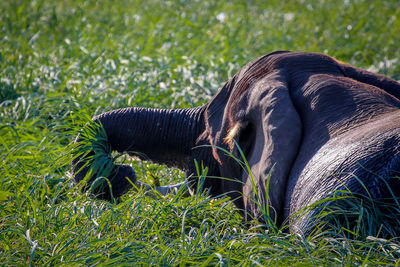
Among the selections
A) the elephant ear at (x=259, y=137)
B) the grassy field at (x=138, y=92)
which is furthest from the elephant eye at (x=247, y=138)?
the grassy field at (x=138, y=92)

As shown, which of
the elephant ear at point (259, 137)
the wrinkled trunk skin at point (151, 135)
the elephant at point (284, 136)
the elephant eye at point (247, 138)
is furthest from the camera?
the wrinkled trunk skin at point (151, 135)

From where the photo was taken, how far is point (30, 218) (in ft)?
10.0

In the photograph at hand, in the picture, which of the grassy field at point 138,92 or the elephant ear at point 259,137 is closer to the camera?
the grassy field at point 138,92

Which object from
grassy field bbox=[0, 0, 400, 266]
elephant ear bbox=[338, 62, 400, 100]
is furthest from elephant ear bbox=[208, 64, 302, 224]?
elephant ear bbox=[338, 62, 400, 100]

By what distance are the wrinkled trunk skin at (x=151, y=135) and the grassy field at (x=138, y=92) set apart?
0.15 m

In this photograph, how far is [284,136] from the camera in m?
2.69

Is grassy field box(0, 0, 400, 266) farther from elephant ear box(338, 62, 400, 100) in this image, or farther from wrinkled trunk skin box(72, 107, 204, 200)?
elephant ear box(338, 62, 400, 100)

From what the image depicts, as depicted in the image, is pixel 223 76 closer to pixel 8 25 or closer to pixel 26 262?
pixel 8 25

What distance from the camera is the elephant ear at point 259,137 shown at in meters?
2.70

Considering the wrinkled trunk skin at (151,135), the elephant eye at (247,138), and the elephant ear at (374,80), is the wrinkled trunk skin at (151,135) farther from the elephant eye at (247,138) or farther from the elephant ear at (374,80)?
the elephant ear at (374,80)

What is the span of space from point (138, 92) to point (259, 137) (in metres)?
2.46

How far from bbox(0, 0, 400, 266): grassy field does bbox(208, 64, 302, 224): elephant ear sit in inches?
6.4

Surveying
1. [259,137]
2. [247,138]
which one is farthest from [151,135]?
[259,137]

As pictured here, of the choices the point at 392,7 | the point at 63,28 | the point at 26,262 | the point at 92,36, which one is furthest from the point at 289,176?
the point at 392,7
